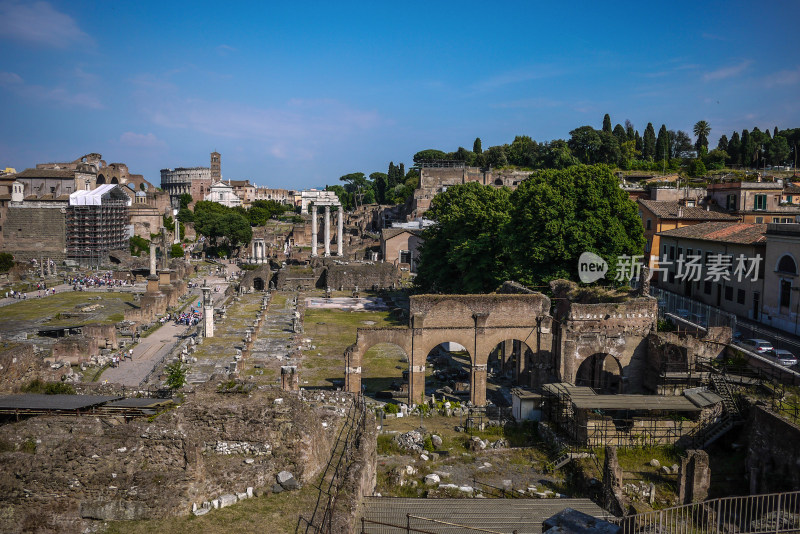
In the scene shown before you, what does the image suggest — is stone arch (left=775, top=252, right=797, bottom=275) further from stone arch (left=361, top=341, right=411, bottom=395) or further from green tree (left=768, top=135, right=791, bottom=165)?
green tree (left=768, top=135, right=791, bottom=165)

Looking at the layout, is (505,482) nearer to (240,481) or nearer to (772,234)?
(240,481)

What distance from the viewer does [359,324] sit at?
149ft

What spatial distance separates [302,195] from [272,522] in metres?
192

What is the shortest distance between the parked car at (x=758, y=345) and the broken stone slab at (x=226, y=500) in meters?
24.7

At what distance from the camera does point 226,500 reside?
12.6 metres

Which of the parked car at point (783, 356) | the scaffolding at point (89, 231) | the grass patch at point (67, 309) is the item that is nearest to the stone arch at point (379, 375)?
the parked car at point (783, 356)

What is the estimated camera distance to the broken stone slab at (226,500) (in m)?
12.5

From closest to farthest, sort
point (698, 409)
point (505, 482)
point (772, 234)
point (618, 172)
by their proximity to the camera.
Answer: point (505, 482) < point (698, 409) < point (772, 234) < point (618, 172)

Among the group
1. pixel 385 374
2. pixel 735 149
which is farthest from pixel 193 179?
pixel 385 374

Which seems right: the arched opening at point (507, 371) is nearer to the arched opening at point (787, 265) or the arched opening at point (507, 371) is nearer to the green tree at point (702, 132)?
the arched opening at point (787, 265)

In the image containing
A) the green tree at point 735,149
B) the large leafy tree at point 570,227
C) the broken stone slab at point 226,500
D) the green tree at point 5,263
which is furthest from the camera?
the green tree at point 735,149

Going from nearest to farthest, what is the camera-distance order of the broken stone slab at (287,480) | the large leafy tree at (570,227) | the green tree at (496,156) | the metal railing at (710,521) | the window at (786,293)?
the metal railing at (710,521) → the broken stone slab at (287,480) → the window at (786,293) → the large leafy tree at (570,227) → the green tree at (496,156)

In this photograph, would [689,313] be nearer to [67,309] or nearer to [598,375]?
[598,375]

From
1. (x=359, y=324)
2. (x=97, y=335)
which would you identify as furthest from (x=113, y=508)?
(x=359, y=324)
